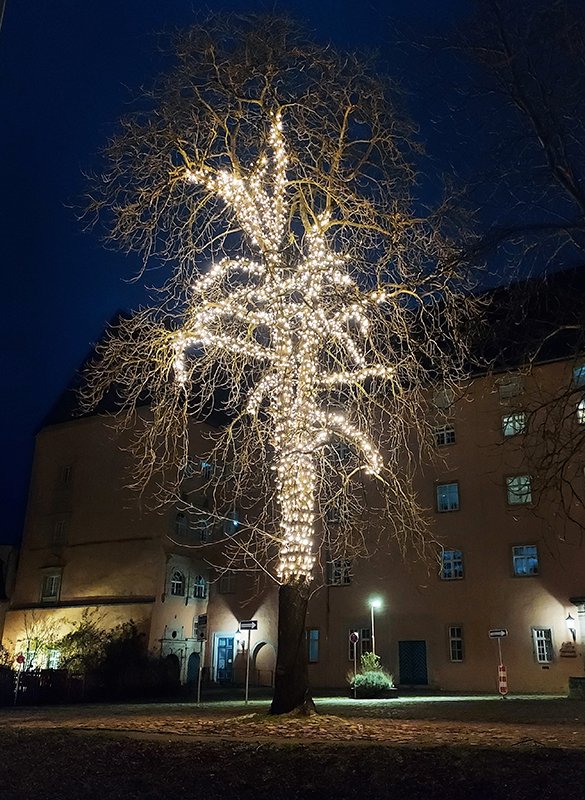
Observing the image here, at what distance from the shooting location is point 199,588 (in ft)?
111

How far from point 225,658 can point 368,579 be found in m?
8.67

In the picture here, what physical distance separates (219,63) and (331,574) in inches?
858

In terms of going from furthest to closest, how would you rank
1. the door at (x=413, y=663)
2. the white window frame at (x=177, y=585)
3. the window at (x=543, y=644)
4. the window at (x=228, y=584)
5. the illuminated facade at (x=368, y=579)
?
the window at (x=228, y=584), the white window frame at (x=177, y=585), the door at (x=413, y=663), the illuminated facade at (x=368, y=579), the window at (x=543, y=644)

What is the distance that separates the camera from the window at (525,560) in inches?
1045

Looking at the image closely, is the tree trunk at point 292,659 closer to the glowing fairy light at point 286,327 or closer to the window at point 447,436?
the glowing fairy light at point 286,327

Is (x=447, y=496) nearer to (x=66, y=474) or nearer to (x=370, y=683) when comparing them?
(x=370, y=683)

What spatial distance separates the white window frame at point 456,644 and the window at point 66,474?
18299 mm

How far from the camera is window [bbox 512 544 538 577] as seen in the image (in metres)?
26.5

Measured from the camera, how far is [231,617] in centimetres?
3438

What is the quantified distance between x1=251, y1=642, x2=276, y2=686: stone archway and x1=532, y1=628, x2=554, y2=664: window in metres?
11.7

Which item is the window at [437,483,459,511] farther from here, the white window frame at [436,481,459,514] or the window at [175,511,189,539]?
the window at [175,511,189,539]

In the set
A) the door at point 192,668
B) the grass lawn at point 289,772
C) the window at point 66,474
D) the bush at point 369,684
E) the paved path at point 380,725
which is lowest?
the grass lawn at point 289,772

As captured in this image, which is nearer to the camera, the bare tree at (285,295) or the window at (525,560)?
the bare tree at (285,295)

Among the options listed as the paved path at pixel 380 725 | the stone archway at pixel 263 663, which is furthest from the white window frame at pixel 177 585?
the paved path at pixel 380 725
